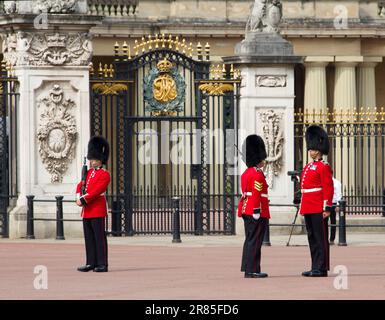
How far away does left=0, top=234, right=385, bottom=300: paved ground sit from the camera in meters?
21.3

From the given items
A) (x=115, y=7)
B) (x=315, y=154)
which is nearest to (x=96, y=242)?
(x=315, y=154)

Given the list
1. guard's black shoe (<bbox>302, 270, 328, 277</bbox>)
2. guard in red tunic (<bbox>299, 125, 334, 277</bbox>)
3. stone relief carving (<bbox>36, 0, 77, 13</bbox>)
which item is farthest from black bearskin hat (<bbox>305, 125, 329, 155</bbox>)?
stone relief carving (<bbox>36, 0, 77, 13</bbox>)

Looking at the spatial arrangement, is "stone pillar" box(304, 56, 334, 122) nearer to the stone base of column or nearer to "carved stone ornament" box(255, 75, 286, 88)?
"carved stone ornament" box(255, 75, 286, 88)

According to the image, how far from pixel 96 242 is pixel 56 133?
6404 mm

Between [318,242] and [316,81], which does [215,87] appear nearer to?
[318,242]

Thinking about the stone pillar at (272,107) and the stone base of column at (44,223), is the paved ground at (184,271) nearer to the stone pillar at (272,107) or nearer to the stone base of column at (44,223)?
the stone base of column at (44,223)

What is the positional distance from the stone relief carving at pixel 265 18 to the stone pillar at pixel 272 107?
0.26m

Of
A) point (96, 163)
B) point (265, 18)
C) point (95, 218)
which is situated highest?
point (265, 18)

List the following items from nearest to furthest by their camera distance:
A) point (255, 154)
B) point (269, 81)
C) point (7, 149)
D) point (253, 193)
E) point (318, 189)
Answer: point (253, 193) < point (255, 154) < point (318, 189) < point (7, 149) < point (269, 81)

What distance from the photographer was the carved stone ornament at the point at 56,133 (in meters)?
30.1

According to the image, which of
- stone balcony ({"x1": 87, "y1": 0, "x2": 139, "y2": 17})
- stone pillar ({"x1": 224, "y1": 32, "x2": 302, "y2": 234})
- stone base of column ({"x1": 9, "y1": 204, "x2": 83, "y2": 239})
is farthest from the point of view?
stone balcony ({"x1": 87, "y1": 0, "x2": 139, "y2": 17})

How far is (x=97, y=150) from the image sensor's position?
24.3m

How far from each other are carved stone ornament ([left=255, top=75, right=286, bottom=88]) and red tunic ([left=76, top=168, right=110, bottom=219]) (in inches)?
298
